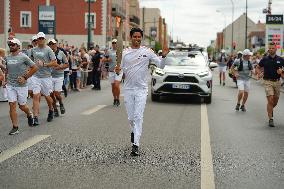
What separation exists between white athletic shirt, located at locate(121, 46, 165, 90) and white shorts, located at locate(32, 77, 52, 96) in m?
3.91

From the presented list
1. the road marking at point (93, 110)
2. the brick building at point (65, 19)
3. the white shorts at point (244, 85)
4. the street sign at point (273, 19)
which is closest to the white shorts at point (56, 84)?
the road marking at point (93, 110)

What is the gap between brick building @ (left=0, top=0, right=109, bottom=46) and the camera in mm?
64000

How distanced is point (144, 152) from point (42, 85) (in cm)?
446

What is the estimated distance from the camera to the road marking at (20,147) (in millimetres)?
7931

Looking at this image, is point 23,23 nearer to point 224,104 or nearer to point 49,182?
point 224,104

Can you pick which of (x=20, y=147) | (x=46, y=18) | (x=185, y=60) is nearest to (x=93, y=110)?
(x=185, y=60)

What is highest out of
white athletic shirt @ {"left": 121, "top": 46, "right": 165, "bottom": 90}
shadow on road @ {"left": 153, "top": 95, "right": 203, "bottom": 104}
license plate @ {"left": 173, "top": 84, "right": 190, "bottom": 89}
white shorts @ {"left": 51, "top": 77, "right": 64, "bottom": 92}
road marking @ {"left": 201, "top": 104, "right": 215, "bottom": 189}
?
white athletic shirt @ {"left": 121, "top": 46, "right": 165, "bottom": 90}

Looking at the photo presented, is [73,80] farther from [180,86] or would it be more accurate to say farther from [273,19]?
[273,19]

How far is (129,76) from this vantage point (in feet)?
28.2

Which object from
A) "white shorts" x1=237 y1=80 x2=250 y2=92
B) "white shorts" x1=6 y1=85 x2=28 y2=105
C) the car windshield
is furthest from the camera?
the car windshield

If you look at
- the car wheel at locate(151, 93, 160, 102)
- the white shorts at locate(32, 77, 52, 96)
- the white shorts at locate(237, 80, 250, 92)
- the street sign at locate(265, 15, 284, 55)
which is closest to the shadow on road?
the car wheel at locate(151, 93, 160, 102)

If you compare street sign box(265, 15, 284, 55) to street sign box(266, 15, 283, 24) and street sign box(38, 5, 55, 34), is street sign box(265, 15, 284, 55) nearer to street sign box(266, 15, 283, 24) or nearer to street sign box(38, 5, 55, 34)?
street sign box(266, 15, 283, 24)

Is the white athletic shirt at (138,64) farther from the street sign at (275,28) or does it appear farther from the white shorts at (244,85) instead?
the street sign at (275,28)

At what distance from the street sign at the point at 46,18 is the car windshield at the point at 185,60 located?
12387mm
